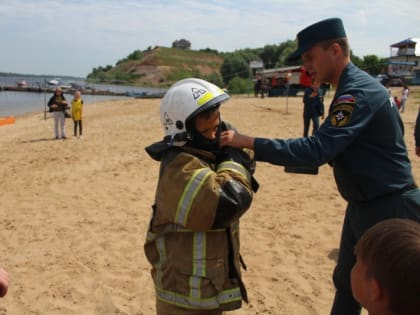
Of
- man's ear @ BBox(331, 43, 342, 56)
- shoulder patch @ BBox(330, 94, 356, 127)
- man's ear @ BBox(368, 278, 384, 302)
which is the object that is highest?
man's ear @ BBox(331, 43, 342, 56)

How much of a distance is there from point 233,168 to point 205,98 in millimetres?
394

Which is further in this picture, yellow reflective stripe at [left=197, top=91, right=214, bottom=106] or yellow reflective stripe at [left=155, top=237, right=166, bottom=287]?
yellow reflective stripe at [left=155, top=237, right=166, bottom=287]

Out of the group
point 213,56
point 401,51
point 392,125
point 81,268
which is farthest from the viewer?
point 213,56

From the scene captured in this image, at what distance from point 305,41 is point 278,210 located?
4714mm

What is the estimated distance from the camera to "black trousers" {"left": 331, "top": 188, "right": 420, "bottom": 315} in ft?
8.97

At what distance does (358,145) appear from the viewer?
2.70m

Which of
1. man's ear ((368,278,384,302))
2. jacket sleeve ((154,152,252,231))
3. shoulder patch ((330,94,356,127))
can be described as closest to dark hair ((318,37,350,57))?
shoulder patch ((330,94,356,127))

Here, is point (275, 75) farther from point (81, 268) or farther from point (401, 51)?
point (81, 268)

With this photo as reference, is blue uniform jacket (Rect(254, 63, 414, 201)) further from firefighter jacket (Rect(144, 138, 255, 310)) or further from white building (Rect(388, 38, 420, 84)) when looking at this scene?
white building (Rect(388, 38, 420, 84))

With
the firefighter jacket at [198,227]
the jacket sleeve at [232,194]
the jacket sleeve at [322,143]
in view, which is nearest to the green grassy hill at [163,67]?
the jacket sleeve at [322,143]

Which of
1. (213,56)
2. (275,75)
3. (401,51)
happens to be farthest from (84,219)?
(213,56)

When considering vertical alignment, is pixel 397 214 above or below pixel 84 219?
above

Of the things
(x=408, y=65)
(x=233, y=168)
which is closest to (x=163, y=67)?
(x=408, y=65)

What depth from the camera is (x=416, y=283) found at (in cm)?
126
